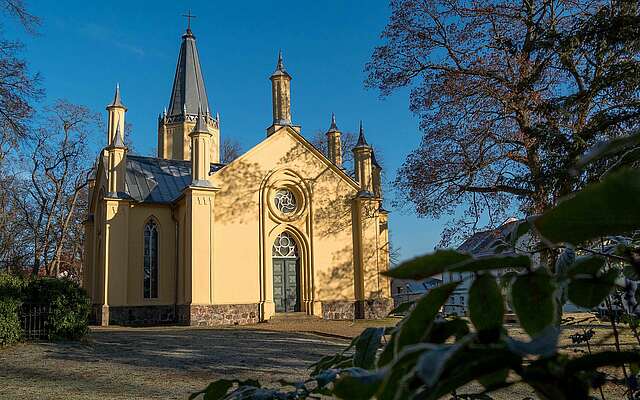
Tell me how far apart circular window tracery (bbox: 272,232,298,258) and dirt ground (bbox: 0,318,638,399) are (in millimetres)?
8133

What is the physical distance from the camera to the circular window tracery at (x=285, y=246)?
79.6 feet

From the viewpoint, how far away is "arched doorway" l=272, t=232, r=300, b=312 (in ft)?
77.8

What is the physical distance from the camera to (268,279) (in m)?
23.3

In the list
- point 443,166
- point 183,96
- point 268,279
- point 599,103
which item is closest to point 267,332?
point 268,279

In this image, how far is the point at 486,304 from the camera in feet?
2.11

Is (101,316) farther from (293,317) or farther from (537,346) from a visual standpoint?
A: (537,346)

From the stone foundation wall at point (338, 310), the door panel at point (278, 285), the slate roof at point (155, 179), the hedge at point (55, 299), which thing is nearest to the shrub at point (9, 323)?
the hedge at point (55, 299)

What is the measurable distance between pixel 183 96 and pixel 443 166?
26.3m

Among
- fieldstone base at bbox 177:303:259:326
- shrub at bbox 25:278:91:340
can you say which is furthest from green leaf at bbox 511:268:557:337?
fieldstone base at bbox 177:303:259:326

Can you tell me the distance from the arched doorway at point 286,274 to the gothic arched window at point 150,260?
16.9 ft

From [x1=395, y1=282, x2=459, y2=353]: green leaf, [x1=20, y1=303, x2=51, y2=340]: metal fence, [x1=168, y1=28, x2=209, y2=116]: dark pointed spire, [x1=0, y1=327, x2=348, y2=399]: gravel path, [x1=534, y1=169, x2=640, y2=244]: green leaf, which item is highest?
[x1=168, y1=28, x2=209, y2=116]: dark pointed spire

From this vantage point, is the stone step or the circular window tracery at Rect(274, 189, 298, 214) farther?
the circular window tracery at Rect(274, 189, 298, 214)

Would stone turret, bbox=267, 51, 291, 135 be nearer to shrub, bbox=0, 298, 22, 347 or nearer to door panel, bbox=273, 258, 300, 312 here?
door panel, bbox=273, 258, 300, 312

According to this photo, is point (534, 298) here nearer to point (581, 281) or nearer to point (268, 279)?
point (581, 281)
